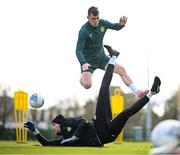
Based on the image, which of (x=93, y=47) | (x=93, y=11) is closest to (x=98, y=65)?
(x=93, y=47)

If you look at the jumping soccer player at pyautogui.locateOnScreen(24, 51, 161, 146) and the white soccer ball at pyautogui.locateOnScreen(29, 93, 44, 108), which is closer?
the jumping soccer player at pyautogui.locateOnScreen(24, 51, 161, 146)

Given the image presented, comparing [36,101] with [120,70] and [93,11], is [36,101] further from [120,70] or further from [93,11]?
[93,11]

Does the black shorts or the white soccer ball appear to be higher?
the black shorts

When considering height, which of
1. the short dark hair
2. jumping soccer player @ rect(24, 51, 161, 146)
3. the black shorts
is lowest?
jumping soccer player @ rect(24, 51, 161, 146)

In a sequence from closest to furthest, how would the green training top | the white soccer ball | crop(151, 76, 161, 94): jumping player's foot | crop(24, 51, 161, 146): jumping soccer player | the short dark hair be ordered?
crop(24, 51, 161, 146): jumping soccer player, crop(151, 76, 161, 94): jumping player's foot, the short dark hair, the green training top, the white soccer ball

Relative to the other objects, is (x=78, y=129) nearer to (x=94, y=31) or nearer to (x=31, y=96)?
(x=94, y=31)

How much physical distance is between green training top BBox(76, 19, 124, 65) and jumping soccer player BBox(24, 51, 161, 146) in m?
1.55

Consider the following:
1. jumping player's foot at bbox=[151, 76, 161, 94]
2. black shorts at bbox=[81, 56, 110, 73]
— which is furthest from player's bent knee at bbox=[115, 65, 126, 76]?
jumping player's foot at bbox=[151, 76, 161, 94]

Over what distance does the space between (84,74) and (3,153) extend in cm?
310

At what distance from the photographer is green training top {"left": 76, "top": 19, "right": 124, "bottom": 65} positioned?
11219 millimetres

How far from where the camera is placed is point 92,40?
11406 mm

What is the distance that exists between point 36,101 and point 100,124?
5.01 m

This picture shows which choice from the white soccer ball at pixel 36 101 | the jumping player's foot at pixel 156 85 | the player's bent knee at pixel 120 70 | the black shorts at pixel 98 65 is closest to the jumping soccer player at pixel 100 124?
the jumping player's foot at pixel 156 85

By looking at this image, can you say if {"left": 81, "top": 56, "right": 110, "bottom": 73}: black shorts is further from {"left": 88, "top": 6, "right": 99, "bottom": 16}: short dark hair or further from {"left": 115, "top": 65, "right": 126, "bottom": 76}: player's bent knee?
{"left": 88, "top": 6, "right": 99, "bottom": 16}: short dark hair
